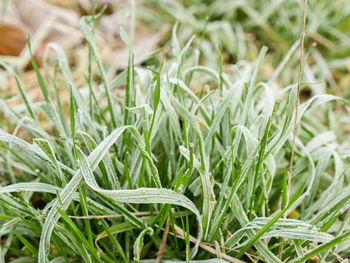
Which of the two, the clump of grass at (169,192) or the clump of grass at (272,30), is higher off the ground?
the clump of grass at (272,30)

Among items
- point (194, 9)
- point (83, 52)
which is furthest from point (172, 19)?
point (83, 52)

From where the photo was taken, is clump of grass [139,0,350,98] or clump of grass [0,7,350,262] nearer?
clump of grass [0,7,350,262]

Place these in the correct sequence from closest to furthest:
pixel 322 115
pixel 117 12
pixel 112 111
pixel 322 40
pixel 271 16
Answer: pixel 112 111 < pixel 322 115 < pixel 322 40 < pixel 271 16 < pixel 117 12

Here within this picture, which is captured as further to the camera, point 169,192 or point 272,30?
point 272,30

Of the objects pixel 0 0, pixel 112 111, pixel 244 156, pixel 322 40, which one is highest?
pixel 0 0

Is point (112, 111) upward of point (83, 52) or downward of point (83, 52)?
downward

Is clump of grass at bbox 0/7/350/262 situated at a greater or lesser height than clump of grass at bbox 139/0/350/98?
lesser

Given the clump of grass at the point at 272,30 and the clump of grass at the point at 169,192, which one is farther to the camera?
the clump of grass at the point at 272,30

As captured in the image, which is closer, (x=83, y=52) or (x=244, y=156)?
(x=244, y=156)

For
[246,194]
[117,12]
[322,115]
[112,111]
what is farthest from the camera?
[117,12]

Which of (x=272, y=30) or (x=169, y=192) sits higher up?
(x=272, y=30)

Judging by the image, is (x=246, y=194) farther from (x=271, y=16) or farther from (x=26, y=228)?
(x=271, y=16)
